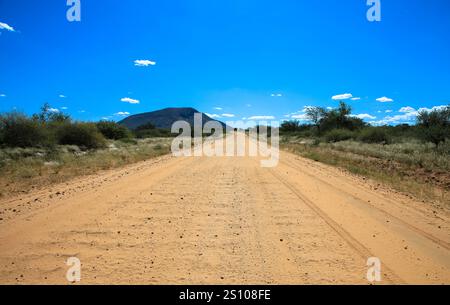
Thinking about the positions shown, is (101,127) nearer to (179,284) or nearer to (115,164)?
(115,164)

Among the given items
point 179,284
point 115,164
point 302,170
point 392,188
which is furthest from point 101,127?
point 179,284

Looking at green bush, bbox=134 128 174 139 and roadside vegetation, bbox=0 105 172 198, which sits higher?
green bush, bbox=134 128 174 139

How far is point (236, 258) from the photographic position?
437 cm

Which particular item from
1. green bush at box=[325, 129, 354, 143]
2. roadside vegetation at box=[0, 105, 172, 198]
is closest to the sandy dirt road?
roadside vegetation at box=[0, 105, 172, 198]

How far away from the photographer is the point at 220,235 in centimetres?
526

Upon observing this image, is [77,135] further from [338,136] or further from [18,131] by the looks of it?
[338,136]

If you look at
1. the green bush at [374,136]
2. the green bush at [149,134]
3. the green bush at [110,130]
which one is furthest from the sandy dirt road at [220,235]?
the green bush at [149,134]

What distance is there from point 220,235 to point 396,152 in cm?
2041

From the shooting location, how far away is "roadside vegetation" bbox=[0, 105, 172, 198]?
11.0 metres

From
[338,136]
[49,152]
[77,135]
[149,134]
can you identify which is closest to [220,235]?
[49,152]

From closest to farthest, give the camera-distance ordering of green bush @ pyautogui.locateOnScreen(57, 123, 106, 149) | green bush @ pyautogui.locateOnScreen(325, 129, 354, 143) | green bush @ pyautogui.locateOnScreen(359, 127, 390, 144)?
green bush @ pyautogui.locateOnScreen(57, 123, 106, 149) < green bush @ pyautogui.locateOnScreen(359, 127, 390, 144) < green bush @ pyautogui.locateOnScreen(325, 129, 354, 143)

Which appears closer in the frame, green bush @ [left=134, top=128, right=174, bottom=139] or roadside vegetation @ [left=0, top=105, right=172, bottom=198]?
roadside vegetation @ [left=0, top=105, right=172, bottom=198]

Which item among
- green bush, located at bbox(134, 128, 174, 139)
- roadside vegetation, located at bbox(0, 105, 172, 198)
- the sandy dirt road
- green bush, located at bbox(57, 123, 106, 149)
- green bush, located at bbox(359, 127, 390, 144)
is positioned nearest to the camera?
the sandy dirt road

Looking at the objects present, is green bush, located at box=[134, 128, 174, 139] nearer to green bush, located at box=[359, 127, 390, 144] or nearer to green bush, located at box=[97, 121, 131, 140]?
green bush, located at box=[97, 121, 131, 140]
